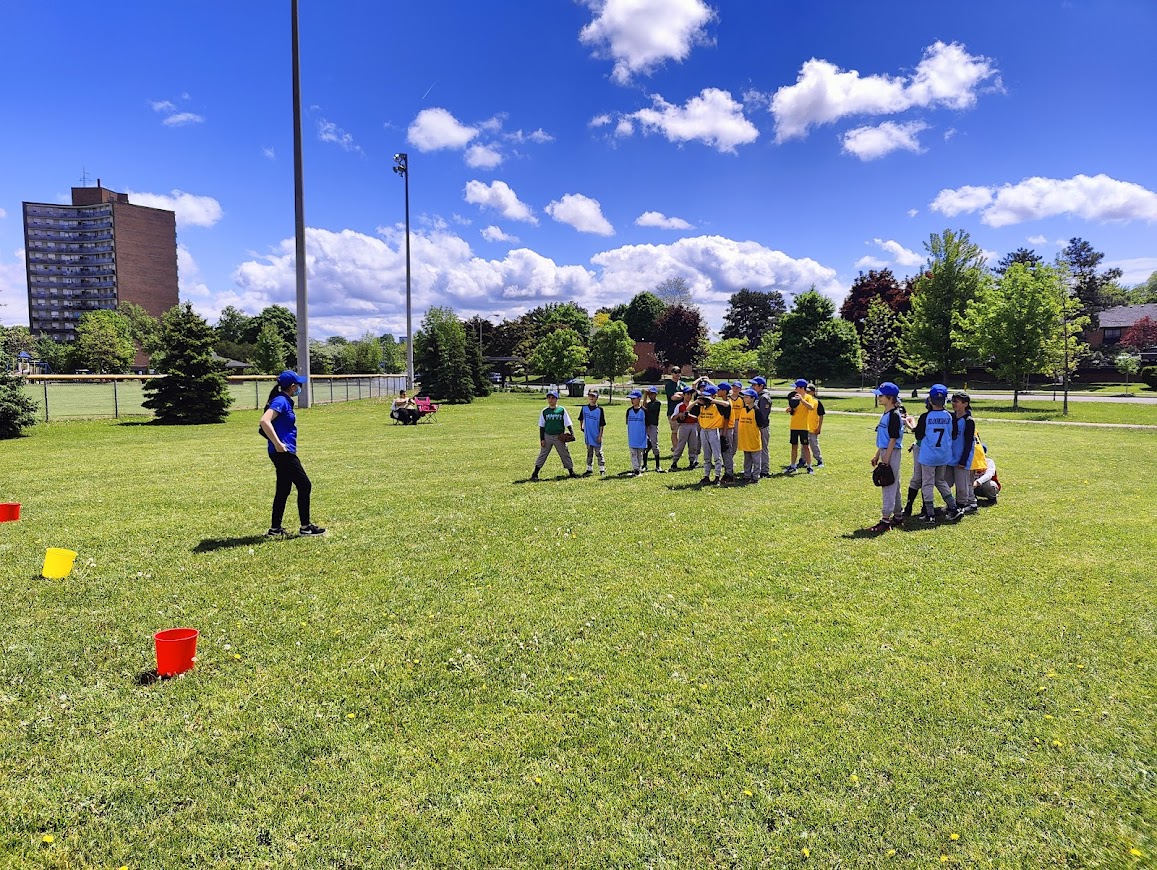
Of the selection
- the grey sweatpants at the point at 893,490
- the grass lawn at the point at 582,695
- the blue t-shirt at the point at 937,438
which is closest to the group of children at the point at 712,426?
the grass lawn at the point at 582,695

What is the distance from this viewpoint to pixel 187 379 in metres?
24.4

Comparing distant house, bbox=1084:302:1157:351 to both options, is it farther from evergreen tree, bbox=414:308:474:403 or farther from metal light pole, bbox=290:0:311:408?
metal light pole, bbox=290:0:311:408

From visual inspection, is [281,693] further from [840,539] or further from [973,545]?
[973,545]

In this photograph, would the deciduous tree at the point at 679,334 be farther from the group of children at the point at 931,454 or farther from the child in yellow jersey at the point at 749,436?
the group of children at the point at 931,454

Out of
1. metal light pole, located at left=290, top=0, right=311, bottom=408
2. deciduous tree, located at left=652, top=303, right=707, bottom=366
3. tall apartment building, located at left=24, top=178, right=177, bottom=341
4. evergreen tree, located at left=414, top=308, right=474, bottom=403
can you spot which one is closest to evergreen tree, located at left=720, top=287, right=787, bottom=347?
deciduous tree, located at left=652, top=303, right=707, bottom=366

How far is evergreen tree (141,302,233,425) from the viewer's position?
2419 cm

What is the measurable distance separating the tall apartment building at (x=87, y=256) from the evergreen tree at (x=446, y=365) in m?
125

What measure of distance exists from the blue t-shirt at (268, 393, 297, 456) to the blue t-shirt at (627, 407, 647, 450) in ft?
22.2

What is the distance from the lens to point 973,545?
25.7 ft

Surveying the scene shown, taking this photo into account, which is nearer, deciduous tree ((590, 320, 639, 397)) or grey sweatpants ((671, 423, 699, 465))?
grey sweatpants ((671, 423, 699, 465))

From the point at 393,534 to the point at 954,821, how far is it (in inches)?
273

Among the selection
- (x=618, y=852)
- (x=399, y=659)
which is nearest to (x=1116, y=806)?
(x=618, y=852)

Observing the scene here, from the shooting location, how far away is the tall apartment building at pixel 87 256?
441 ft

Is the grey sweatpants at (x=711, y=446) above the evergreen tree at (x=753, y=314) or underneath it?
underneath
